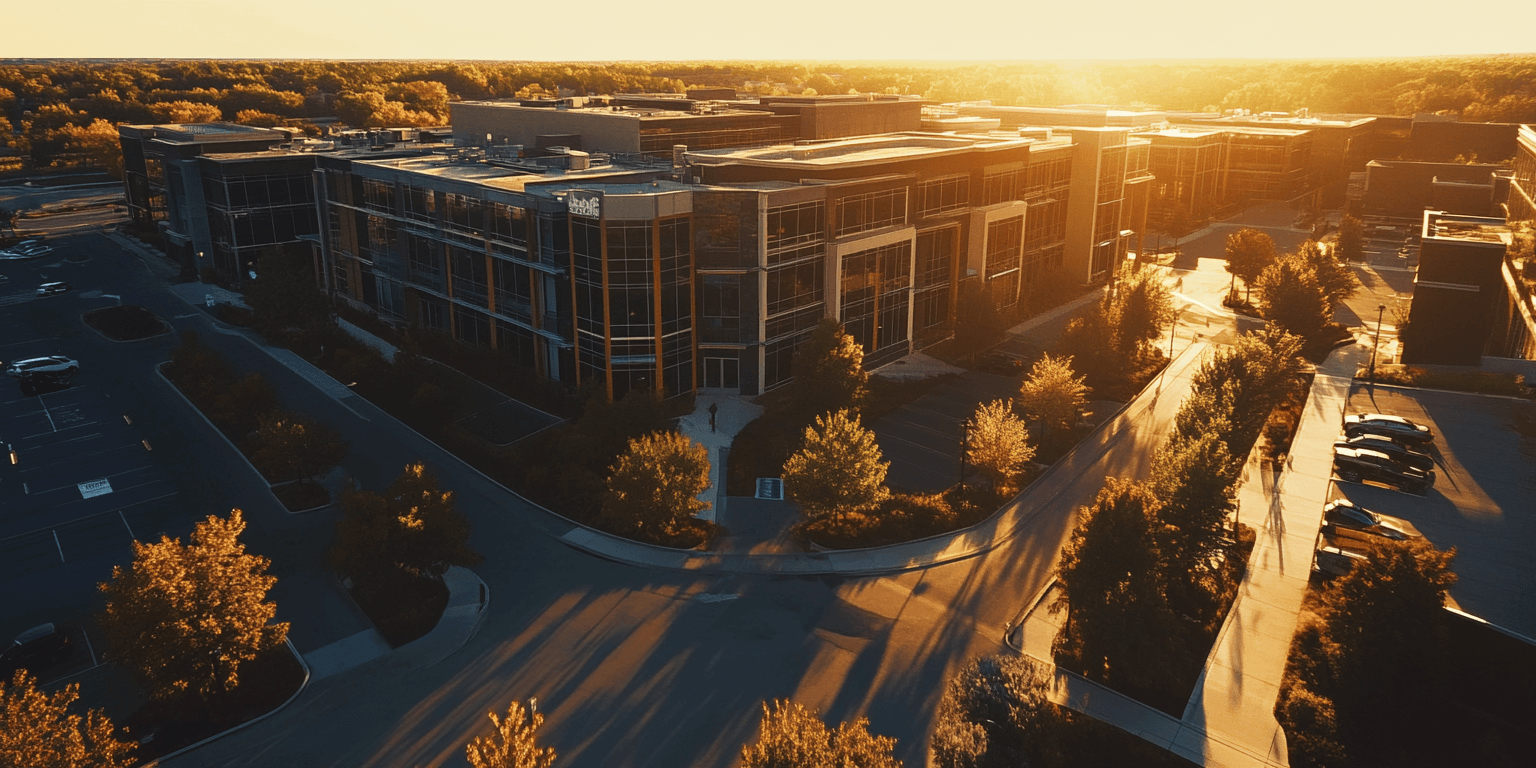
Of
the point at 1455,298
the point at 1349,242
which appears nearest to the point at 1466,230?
the point at 1455,298

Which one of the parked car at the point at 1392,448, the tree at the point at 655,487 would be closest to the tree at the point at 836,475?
the tree at the point at 655,487

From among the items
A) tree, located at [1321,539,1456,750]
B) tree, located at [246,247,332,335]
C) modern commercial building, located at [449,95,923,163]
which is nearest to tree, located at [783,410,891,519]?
tree, located at [1321,539,1456,750]

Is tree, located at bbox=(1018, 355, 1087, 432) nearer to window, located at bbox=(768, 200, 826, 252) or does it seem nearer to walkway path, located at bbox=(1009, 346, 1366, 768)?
walkway path, located at bbox=(1009, 346, 1366, 768)

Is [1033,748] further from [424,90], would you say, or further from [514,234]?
[424,90]

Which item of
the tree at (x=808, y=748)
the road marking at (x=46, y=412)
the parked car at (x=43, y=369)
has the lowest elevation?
the road marking at (x=46, y=412)

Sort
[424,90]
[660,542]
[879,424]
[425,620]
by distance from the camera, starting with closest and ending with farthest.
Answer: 1. [425,620]
2. [660,542]
3. [879,424]
4. [424,90]

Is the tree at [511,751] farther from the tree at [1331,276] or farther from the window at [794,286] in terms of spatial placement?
the tree at [1331,276]

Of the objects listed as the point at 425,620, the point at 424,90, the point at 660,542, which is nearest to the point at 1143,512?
the point at 660,542
